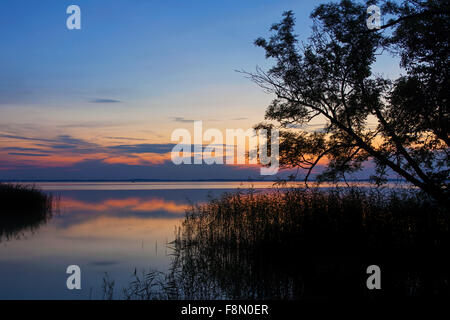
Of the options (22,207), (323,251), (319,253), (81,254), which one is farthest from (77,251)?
(22,207)

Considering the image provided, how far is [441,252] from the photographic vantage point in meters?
10.3

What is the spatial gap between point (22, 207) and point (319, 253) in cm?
2204

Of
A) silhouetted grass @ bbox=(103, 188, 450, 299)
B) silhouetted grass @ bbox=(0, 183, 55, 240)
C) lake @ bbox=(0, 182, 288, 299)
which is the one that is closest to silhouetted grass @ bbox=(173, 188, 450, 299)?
silhouetted grass @ bbox=(103, 188, 450, 299)

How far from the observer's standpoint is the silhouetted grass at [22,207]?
875 inches

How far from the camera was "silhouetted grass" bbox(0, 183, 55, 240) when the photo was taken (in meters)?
22.2

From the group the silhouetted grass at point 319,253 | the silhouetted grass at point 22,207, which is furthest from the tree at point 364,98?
the silhouetted grass at point 22,207

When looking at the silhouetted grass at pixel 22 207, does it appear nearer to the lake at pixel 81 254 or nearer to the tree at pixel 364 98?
the lake at pixel 81 254

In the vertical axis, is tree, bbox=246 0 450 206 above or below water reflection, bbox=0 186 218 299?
above

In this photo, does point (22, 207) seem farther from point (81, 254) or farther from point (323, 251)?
point (323, 251)

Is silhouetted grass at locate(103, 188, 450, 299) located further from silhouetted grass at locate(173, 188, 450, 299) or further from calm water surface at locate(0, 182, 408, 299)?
calm water surface at locate(0, 182, 408, 299)

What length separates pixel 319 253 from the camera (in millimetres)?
11180

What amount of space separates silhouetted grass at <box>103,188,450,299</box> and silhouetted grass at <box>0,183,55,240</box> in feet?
43.7
